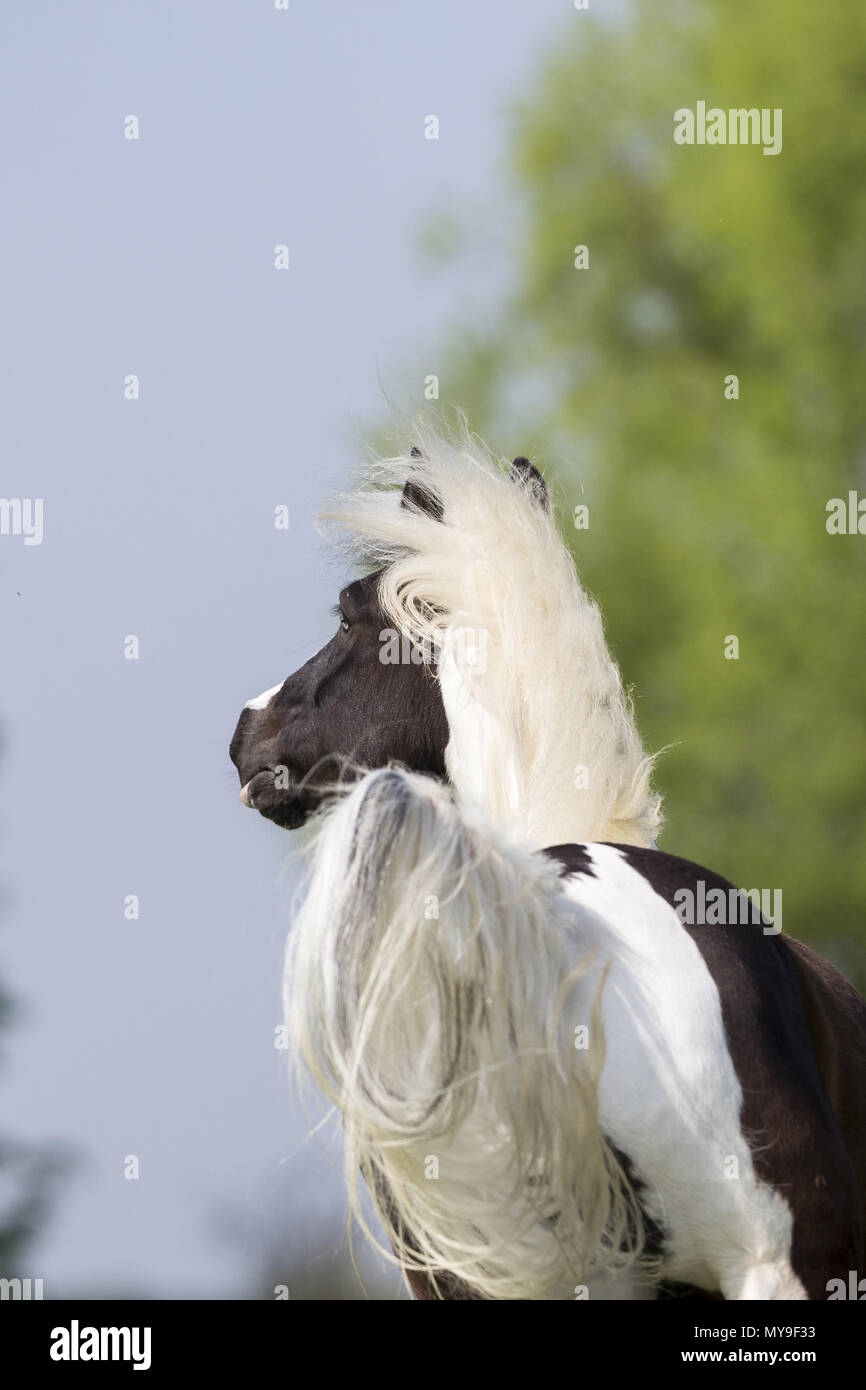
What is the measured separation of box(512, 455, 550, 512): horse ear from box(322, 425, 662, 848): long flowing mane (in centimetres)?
2

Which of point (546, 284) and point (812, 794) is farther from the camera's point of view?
point (546, 284)

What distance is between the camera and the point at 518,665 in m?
3.36

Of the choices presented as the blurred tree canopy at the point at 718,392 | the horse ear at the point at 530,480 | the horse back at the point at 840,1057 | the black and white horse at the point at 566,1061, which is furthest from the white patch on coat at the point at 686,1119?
the blurred tree canopy at the point at 718,392

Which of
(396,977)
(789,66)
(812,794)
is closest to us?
(396,977)

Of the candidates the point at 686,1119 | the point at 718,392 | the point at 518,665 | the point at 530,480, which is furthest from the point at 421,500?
the point at 718,392

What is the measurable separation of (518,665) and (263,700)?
3.19 feet

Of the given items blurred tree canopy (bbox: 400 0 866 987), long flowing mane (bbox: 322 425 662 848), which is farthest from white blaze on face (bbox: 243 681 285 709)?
blurred tree canopy (bbox: 400 0 866 987)

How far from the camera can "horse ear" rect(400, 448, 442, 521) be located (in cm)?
378

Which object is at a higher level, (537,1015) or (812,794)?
(812,794)

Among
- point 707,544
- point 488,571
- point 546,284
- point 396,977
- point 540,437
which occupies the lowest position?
point 396,977
